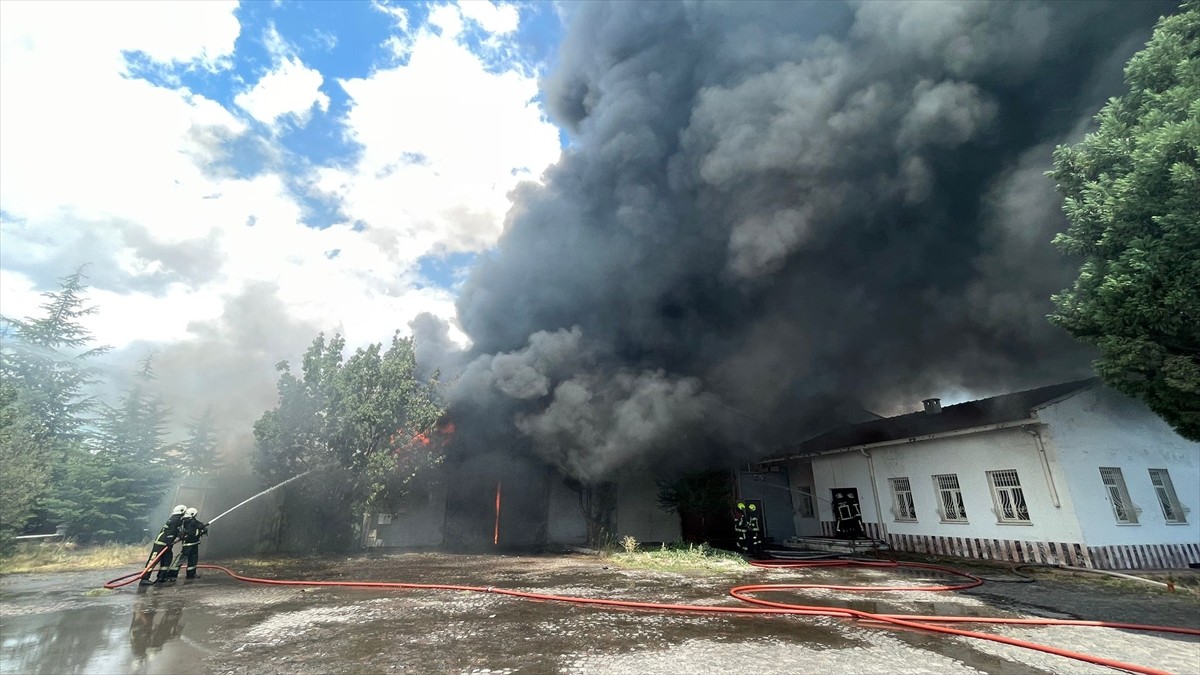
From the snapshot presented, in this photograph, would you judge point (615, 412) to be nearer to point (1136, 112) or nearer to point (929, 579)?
point (929, 579)

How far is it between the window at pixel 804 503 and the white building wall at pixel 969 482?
2181 mm

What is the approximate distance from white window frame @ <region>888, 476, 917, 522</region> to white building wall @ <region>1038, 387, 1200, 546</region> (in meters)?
3.87

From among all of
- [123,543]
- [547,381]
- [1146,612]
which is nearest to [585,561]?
[547,381]

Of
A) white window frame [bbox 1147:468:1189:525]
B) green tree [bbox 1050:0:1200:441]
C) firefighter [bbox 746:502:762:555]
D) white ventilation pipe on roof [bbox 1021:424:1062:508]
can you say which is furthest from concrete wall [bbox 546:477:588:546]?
white window frame [bbox 1147:468:1189:525]

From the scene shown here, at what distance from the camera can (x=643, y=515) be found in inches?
741

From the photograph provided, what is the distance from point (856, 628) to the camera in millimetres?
5566

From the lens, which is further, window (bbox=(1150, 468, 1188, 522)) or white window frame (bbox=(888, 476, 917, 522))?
white window frame (bbox=(888, 476, 917, 522))

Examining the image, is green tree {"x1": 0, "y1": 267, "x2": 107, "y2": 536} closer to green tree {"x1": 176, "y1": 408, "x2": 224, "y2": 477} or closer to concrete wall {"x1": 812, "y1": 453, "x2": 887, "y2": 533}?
green tree {"x1": 176, "y1": 408, "x2": 224, "y2": 477}

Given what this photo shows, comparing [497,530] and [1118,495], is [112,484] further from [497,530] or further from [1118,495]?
[1118,495]

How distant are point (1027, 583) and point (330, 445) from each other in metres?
15.6

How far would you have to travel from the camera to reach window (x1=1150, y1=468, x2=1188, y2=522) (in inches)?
461

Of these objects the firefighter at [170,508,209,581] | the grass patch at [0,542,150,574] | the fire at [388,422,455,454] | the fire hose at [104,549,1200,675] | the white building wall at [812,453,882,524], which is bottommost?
the fire hose at [104,549,1200,675]

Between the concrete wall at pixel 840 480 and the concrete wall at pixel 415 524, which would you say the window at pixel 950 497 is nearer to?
the concrete wall at pixel 840 480

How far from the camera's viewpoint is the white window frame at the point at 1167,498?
11.7 metres
